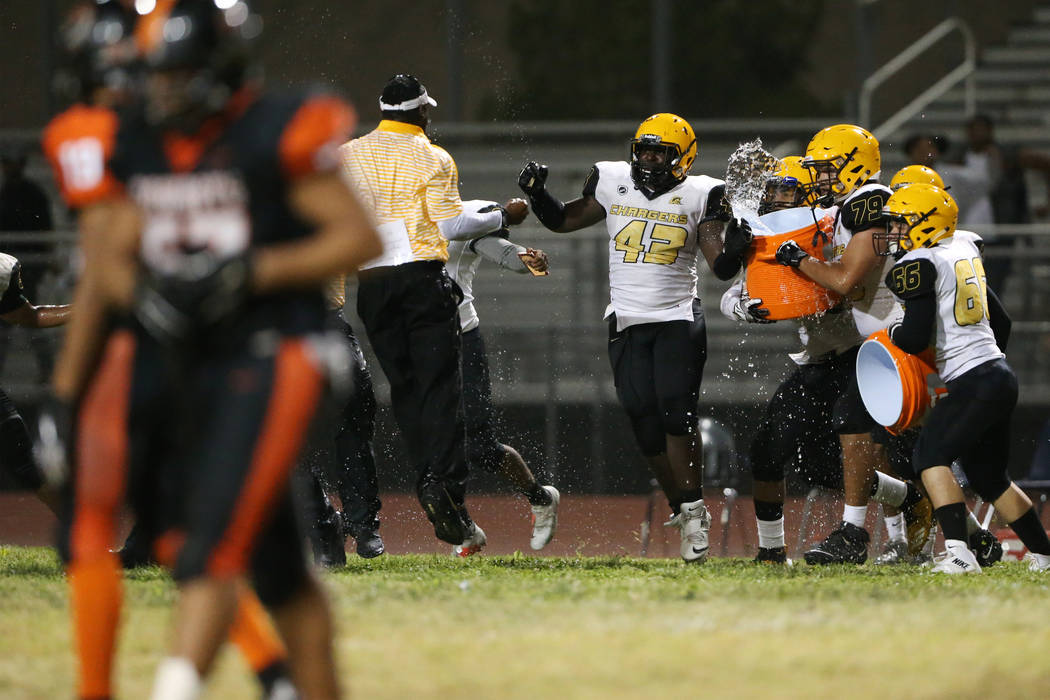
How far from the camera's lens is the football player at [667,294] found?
780cm

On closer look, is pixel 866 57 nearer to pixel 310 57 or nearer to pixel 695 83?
pixel 310 57

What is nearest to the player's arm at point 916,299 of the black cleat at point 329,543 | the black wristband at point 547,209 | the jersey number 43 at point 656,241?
the jersey number 43 at point 656,241

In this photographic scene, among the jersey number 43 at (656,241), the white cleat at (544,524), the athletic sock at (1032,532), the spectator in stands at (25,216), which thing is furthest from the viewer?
the spectator in stands at (25,216)

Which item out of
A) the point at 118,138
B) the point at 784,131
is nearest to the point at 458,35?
the point at 784,131

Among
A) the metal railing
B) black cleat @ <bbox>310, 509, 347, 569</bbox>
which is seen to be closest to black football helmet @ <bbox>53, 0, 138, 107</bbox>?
black cleat @ <bbox>310, 509, 347, 569</bbox>

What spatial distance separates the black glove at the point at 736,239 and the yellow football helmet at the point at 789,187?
36 centimetres

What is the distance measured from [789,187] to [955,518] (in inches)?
73.9

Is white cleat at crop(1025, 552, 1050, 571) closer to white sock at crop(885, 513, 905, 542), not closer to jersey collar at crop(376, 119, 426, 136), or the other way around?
white sock at crop(885, 513, 905, 542)

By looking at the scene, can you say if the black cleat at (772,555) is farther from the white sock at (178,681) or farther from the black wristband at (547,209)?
the white sock at (178,681)

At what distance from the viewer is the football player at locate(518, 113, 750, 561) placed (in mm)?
7797

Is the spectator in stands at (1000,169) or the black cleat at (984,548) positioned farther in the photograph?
the spectator in stands at (1000,169)

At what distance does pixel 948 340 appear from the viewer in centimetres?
719

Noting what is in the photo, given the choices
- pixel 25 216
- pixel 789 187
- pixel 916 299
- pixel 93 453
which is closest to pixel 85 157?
pixel 93 453

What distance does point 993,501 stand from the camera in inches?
295
